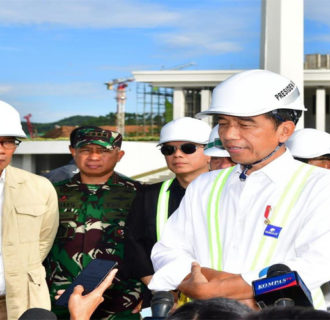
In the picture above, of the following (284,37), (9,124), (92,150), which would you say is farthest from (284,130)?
(284,37)

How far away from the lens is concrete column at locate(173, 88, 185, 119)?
3572 centimetres

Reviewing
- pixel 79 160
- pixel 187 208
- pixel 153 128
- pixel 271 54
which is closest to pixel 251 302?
pixel 187 208

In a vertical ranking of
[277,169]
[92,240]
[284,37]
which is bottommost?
[92,240]

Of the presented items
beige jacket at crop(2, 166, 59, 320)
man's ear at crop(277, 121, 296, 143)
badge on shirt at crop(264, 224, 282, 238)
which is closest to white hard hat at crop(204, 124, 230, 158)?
beige jacket at crop(2, 166, 59, 320)

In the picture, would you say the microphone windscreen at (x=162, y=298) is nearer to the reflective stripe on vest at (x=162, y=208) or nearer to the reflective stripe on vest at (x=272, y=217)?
the reflective stripe on vest at (x=272, y=217)

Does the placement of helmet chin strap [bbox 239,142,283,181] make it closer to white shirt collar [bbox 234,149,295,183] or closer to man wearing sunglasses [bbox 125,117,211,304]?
white shirt collar [bbox 234,149,295,183]

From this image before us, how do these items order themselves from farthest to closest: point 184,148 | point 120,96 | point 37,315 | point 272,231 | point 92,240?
point 120,96 < point 184,148 < point 92,240 < point 272,231 < point 37,315

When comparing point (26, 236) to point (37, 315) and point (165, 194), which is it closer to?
point (165, 194)

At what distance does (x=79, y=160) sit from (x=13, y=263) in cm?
96

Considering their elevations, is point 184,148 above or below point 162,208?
above

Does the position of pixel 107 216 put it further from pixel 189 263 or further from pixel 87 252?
pixel 189 263

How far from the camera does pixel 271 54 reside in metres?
14.7

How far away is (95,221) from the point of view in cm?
461

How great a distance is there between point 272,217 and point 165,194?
1.70 meters
